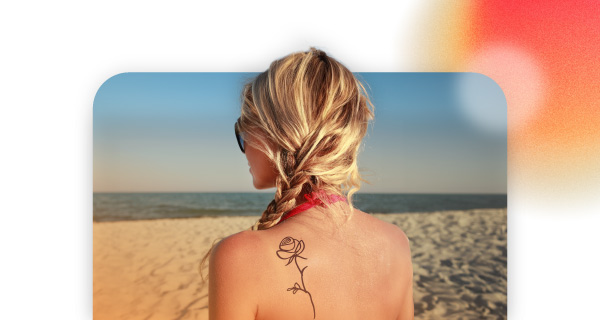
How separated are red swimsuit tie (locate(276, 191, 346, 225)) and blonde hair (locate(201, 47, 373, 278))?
16 millimetres

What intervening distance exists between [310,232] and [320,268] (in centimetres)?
11

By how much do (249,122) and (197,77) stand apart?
72 cm

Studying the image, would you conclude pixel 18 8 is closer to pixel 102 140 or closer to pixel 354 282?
pixel 102 140

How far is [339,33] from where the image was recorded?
1.82m

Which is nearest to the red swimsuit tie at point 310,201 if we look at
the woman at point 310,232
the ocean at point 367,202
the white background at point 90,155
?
the woman at point 310,232

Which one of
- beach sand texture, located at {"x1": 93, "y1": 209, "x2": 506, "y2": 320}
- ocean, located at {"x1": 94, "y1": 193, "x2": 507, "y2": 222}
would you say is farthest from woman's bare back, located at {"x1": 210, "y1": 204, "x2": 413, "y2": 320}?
beach sand texture, located at {"x1": 93, "y1": 209, "x2": 506, "y2": 320}

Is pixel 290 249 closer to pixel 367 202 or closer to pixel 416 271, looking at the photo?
pixel 367 202

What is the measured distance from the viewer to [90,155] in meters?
1.85

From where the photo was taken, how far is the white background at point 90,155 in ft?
5.97

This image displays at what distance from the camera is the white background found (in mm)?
1819

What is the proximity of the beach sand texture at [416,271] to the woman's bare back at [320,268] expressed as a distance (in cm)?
84

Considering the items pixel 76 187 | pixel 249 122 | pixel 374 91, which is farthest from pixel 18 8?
pixel 374 91

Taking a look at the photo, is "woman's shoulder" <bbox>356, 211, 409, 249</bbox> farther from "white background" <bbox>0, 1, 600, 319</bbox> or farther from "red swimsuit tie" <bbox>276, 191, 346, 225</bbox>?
"white background" <bbox>0, 1, 600, 319</bbox>

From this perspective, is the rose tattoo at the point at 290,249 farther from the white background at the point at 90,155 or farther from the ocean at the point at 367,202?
the white background at the point at 90,155
